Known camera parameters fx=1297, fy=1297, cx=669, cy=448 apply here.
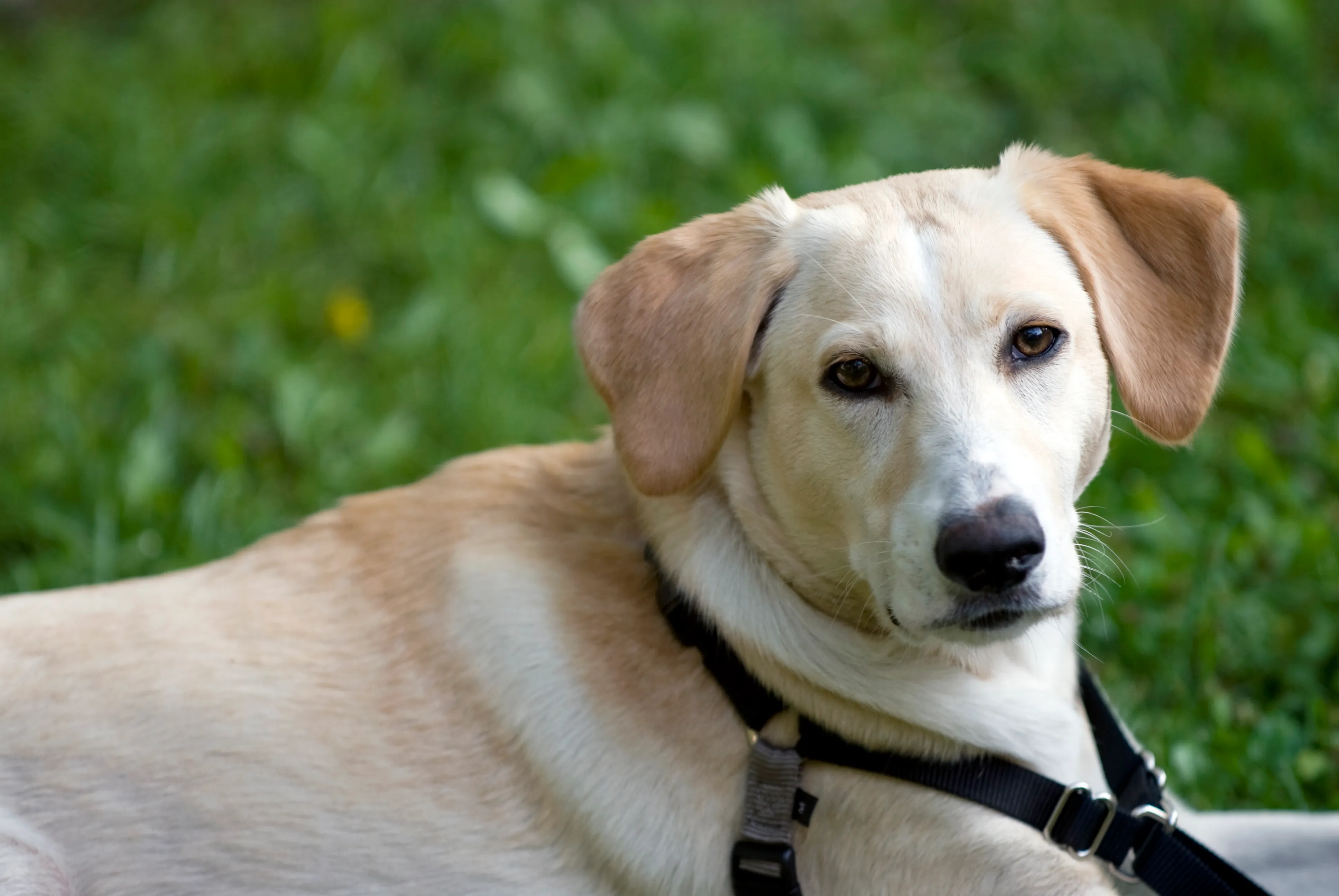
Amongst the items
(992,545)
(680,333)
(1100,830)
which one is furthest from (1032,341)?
(1100,830)

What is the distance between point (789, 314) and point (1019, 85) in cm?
419

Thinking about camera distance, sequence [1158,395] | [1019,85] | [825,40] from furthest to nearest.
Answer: [825,40] → [1019,85] → [1158,395]

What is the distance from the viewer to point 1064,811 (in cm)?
250

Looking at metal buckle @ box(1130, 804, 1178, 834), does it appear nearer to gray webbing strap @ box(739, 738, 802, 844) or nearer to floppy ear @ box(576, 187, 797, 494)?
gray webbing strap @ box(739, 738, 802, 844)

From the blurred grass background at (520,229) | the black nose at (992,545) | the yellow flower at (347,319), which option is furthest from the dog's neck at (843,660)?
the yellow flower at (347,319)

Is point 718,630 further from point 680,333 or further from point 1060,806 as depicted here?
point 1060,806

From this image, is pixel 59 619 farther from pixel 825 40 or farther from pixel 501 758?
pixel 825 40

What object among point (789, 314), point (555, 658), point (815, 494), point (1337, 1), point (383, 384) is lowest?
point (383, 384)

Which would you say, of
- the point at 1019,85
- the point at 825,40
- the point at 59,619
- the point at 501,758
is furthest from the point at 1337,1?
the point at 59,619

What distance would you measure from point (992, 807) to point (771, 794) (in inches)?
16.6

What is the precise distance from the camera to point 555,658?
267 centimetres

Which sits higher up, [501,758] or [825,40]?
[825,40]

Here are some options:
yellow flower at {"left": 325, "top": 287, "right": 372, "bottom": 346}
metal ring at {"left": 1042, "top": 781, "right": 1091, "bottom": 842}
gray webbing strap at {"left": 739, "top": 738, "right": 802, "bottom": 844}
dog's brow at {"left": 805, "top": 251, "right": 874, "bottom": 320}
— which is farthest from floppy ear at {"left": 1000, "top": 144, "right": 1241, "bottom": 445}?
yellow flower at {"left": 325, "top": 287, "right": 372, "bottom": 346}

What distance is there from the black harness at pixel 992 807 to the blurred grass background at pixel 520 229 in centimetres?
74
